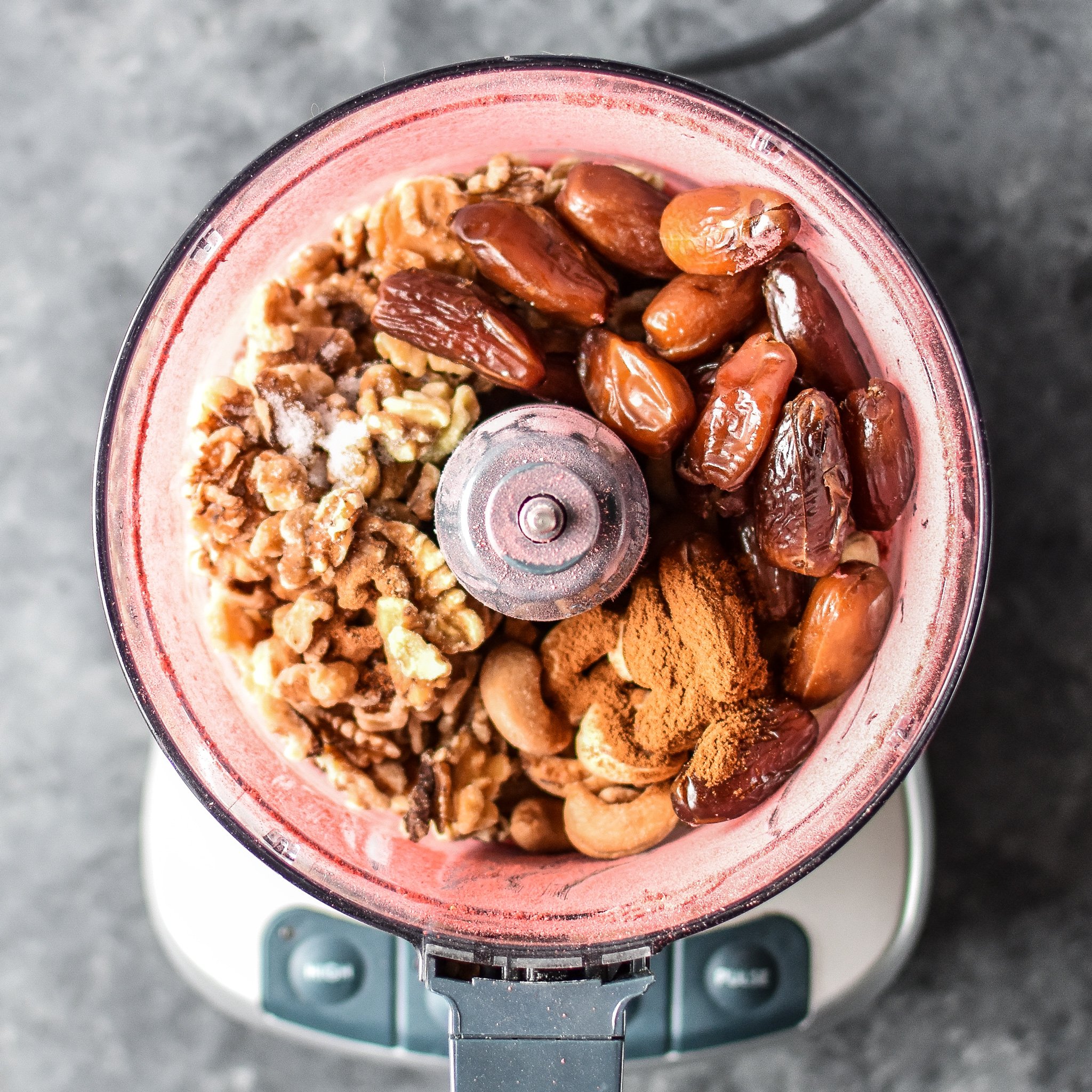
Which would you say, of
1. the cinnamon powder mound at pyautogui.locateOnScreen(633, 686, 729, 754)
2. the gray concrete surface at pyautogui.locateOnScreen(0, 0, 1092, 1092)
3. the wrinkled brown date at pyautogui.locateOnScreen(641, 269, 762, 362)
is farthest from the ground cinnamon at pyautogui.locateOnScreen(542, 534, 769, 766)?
the gray concrete surface at pyautogui.locateOnScreen(0, 0, 1092, 1092)

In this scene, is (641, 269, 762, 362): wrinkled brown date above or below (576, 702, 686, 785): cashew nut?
Result: above

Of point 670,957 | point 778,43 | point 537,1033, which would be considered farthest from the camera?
point 778,43

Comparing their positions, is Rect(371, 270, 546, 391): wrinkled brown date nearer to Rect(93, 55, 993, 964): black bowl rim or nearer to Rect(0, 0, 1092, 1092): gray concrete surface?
Rect(93, 55, 993, 964): black bowl rim

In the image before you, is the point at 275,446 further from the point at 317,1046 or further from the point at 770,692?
the point at 317,1046

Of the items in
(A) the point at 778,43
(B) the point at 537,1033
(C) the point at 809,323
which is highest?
(A) the point at 778,43

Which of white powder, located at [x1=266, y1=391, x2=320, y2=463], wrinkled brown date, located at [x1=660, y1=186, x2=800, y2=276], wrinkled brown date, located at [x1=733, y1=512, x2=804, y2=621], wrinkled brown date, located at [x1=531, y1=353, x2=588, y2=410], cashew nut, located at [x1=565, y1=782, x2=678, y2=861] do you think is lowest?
cashew nut, located at [x1=565, y1=782, x2=678, y2=861]

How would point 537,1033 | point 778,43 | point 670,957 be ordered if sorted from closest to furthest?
1. point 537,1033
2. point 670,957
3. point 778,43

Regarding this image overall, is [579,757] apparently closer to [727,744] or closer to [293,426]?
[727,744]

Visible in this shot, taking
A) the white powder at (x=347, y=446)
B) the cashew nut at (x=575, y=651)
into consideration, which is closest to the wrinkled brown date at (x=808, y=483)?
the cashew nut at (x=575, y=651)

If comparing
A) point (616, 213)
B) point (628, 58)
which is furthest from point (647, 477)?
point (628, 58)
